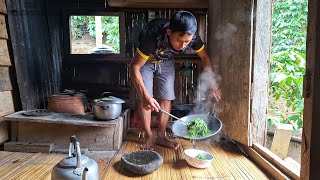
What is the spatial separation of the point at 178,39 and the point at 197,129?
42.1 inches

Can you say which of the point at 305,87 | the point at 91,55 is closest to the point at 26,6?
the point at 91,55

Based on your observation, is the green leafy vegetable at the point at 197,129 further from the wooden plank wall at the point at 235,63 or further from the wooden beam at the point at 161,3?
the wooden beam at the point at 161,3

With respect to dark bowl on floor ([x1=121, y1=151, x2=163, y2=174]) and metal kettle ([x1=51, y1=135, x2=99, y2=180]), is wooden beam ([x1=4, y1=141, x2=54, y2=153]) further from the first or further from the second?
metal kettle ([x1=51, y1=135, x2=99, y2=180])

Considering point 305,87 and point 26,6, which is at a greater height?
point 26,6

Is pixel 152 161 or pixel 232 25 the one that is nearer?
pixel 152 161

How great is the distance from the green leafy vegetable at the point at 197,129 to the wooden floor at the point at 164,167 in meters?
0.38

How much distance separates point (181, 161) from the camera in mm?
3146

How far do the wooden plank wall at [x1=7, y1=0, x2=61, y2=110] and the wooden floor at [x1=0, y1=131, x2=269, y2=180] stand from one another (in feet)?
3.47

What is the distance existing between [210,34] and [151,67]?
1458 mm

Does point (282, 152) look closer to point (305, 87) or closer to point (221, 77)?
point (221, 77)

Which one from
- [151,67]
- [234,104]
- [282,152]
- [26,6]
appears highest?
[26,6]

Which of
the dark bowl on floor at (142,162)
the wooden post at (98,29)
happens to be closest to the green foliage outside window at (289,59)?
the dark bowl on floor at (142,162)

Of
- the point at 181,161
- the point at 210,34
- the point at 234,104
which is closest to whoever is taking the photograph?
the point at 181,161

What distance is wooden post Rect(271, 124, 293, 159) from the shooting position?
358 centimetres
